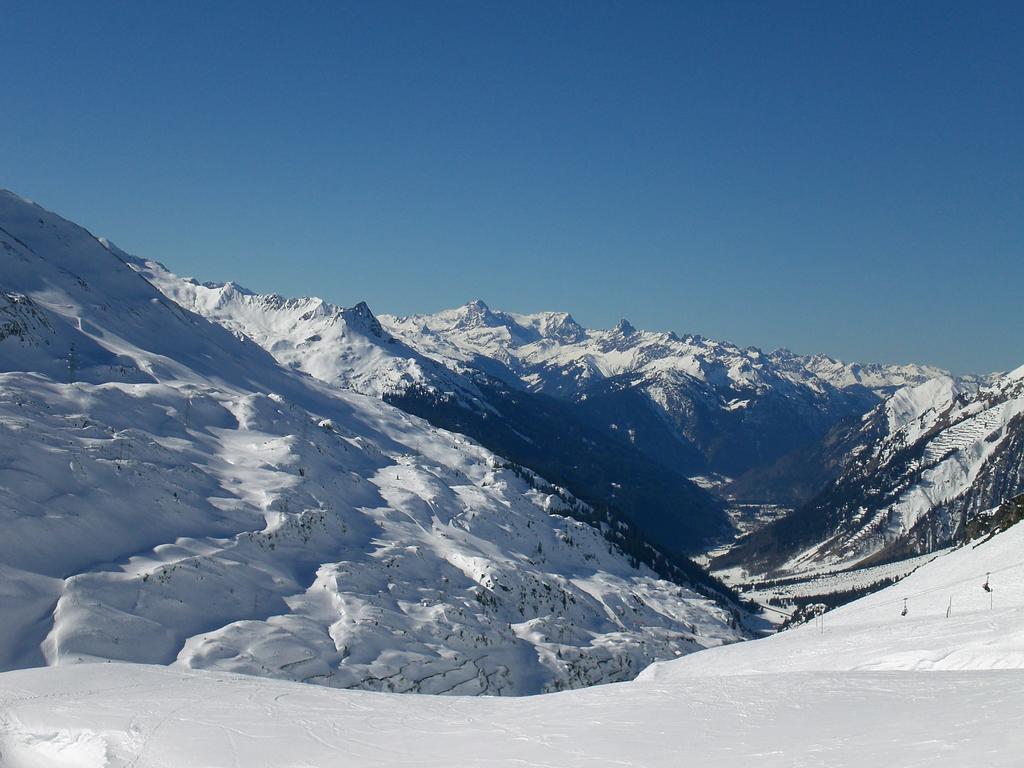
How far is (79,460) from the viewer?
261ft

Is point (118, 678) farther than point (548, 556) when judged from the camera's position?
No

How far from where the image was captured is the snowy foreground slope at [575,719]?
715 inches

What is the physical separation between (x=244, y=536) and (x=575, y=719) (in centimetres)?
6823

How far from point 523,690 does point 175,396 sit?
71389mm

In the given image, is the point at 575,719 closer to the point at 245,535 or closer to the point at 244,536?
the point at 244,536

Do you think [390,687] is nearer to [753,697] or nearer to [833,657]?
[833,657]

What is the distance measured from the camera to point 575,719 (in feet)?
76.5

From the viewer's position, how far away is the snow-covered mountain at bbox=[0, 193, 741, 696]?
6544 centimetres

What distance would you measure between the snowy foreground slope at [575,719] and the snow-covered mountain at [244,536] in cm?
3299

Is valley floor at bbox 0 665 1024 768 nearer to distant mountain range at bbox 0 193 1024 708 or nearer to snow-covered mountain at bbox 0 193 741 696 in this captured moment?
distant mountain range at bbox 0 193 1024 708

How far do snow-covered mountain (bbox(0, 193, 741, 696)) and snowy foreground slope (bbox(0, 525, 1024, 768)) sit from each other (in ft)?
108

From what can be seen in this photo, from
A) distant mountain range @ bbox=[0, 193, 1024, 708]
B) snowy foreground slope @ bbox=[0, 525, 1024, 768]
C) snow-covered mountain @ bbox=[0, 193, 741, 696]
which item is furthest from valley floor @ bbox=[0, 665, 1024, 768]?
snow-covered mountain @ bbox=[0, 193, 741, 696]

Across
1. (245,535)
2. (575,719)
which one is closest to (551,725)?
(575,719)

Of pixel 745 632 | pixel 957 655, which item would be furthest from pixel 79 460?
pixel 745 632
